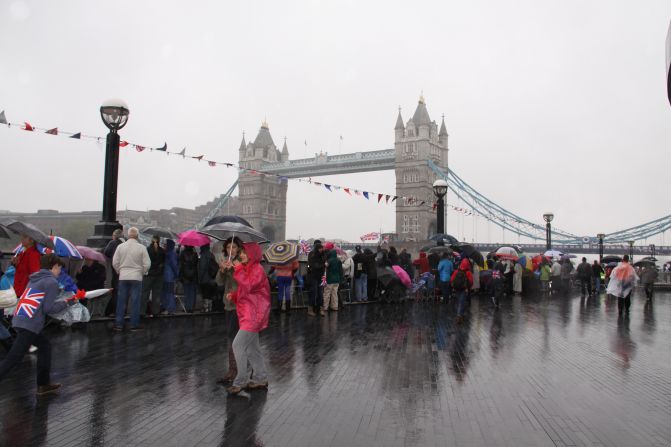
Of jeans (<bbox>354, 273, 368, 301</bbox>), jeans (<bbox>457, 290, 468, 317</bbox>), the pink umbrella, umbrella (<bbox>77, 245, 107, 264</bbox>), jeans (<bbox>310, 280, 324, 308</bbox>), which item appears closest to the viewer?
umbrella (<bbox>77, 245, 107, 264</bbox>)

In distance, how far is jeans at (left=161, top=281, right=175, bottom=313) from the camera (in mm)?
10883

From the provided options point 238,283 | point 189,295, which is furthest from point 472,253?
point 238,283

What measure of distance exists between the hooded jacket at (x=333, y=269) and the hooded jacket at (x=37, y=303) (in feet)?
23.5

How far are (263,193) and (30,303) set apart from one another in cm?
9398

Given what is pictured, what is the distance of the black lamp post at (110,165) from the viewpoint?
11.1 m

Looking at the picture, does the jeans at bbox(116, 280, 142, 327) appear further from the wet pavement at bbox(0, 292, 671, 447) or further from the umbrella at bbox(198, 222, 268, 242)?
the umbrella at bbox(198, 222, 268, 242)

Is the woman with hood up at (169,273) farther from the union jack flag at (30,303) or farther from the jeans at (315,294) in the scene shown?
the union jack flag at (30,303)

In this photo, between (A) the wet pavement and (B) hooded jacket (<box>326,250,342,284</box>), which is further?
(B) hooded jacket (<box>326,250,342,284</box>)

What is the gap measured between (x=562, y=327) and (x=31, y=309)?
9308mm

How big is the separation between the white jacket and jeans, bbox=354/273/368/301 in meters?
7.37

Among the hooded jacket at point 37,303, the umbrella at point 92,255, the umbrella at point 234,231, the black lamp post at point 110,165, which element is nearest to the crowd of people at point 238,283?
the hooded jacket at point 37,303

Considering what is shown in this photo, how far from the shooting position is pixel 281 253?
11.7 m

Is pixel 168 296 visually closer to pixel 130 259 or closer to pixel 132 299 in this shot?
pixel 132 299

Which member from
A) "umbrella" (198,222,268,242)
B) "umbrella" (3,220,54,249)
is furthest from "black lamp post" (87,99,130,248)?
"umbrella" (3,220,54,249)
